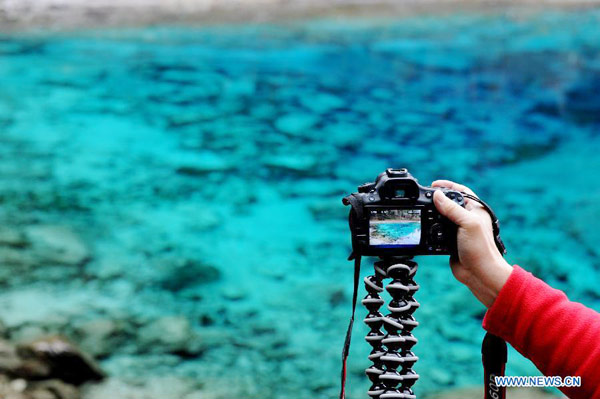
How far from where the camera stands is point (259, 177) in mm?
4750

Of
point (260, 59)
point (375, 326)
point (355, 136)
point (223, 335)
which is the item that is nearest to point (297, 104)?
point (355, 136)

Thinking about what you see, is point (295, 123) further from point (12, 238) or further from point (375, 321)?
point (375, 321)

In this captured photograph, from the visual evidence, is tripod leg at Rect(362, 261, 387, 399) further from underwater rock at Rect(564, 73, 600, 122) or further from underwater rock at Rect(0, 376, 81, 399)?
underwater rock at Rect(564, 73, 600, 122)

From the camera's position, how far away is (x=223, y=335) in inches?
111

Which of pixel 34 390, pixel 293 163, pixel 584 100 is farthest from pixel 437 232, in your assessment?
pixel 584 100

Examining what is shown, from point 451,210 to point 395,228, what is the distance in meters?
0.09

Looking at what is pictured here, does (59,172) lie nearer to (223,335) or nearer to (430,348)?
(223,335)

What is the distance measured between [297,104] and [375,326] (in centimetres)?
531

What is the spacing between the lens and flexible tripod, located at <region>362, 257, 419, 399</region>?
956 mm

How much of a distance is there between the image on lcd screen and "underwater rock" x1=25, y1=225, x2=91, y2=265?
2.79 meters

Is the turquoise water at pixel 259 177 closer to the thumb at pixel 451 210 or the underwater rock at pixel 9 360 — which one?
the underwater rock at pixel 9 360

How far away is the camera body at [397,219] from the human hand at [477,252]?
18 mm

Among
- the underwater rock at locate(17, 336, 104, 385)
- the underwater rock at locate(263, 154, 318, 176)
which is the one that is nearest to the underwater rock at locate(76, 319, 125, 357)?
the underwater rock at locate(17, 336, 104, 385)

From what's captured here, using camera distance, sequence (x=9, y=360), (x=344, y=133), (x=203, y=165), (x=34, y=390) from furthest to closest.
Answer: (x=344, y=133), (x=203, y=165), (x=9, y=360), (x=34, y=390)
